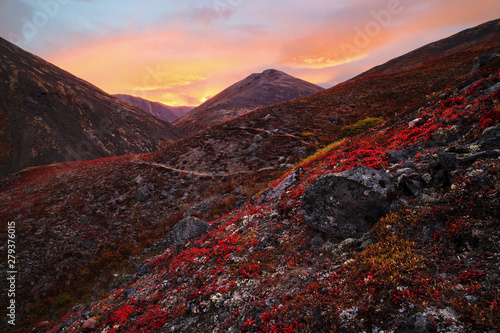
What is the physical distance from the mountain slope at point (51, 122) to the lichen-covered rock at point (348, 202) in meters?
79.2

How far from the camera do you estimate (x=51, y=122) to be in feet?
226

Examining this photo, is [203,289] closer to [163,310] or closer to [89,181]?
[163,310]

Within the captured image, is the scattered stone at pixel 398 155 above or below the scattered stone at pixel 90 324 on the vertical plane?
above

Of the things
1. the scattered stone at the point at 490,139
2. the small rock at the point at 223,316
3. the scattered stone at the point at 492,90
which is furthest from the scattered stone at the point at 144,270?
the scattered stone at the point at 492,90

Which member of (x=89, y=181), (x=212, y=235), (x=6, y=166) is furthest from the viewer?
(x=6, y=166)

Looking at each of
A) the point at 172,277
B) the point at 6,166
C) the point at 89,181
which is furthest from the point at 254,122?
the point at 6,166

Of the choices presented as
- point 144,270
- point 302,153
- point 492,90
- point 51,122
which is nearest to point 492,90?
point 492,90

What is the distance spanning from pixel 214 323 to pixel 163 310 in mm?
3938

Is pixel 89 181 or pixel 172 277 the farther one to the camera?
pixel 89 181

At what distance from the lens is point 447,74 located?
151ft

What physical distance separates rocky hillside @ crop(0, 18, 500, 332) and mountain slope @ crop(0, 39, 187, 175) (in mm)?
45099

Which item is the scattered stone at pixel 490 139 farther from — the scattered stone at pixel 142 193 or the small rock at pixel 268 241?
the scattered stone at pixel 142 193

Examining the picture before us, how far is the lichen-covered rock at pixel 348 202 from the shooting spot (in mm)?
8562

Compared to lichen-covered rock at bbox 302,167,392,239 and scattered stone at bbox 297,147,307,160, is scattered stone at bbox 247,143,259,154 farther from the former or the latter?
lichen-covered rock at bbox 302,167,392,239
